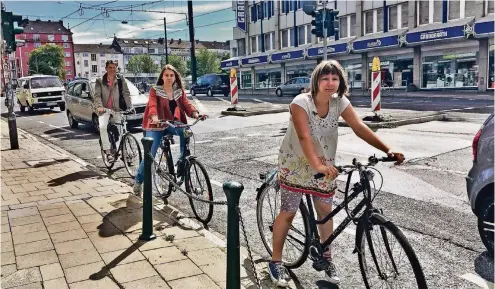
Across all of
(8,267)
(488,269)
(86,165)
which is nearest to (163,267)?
(8,267)

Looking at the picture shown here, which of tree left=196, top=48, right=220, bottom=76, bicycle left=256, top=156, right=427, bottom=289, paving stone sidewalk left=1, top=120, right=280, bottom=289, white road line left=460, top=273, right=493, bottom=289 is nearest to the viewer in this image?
bicycle left=256, top=156, right=427, bottom=289

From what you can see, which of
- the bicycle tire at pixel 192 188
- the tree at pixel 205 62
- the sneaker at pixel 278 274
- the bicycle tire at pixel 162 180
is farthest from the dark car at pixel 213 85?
the tree at pixel 205 62

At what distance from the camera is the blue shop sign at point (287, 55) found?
4197 cm

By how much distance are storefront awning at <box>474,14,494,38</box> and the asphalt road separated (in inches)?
527

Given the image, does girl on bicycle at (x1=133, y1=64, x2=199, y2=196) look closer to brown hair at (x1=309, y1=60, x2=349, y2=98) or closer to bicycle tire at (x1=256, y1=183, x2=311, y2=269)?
bicycle tire at (x1=256, y1=183, x2=311, y2=269)

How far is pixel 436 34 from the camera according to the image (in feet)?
94.3

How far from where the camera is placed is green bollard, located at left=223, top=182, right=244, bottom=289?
2.74 metres

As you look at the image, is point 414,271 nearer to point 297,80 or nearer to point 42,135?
point 42,135

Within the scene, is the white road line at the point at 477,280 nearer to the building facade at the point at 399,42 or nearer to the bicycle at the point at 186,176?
the bicycle at the point at 186,176

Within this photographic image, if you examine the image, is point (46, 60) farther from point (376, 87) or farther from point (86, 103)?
point (376, 87)

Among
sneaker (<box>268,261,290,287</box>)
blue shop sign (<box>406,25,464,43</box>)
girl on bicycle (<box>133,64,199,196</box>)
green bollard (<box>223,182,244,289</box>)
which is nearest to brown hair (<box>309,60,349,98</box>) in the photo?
green bollard (<box>223,182,244,289</box>)

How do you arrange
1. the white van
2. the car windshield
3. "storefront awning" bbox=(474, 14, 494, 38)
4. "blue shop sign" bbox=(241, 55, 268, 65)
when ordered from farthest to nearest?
"blue shop sign" bbox=(241, 55, 268, 65), "storefront awning" bbox=(474, 14, 494, 38), the car windshield, the white van

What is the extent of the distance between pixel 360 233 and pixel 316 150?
626 millimetres

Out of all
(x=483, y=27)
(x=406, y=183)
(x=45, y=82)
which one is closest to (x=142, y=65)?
(x=45, y=82)
